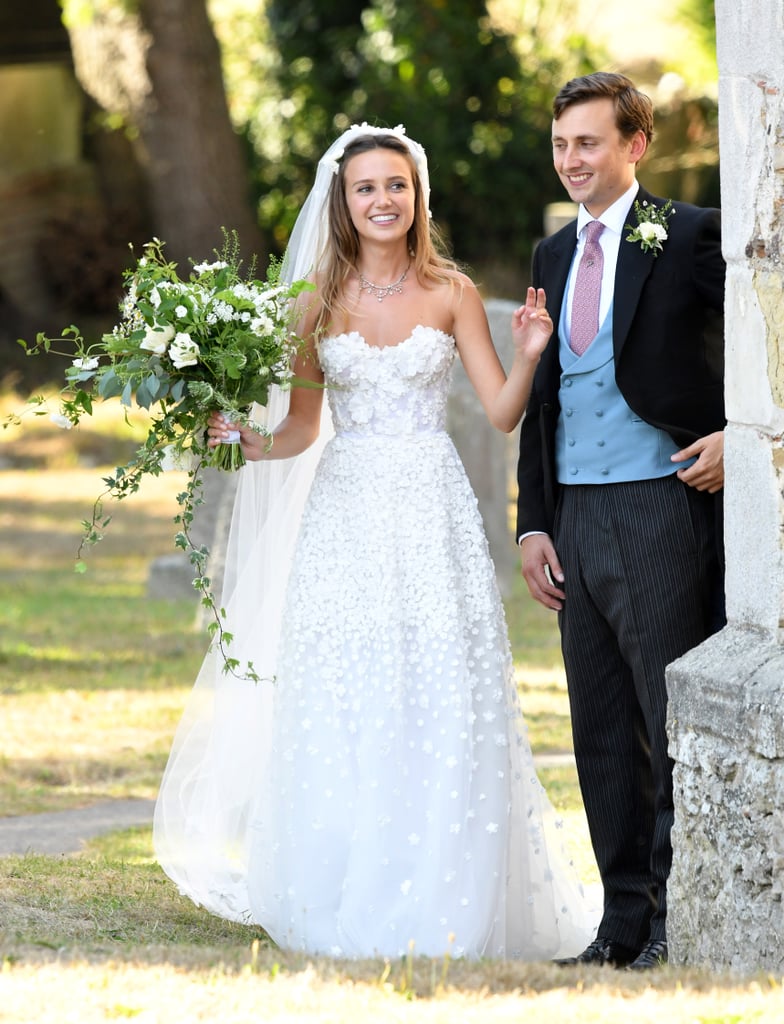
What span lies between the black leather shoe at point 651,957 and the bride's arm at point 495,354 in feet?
4.52

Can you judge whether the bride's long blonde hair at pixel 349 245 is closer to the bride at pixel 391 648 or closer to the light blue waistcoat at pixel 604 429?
the bride at pixel 391 648

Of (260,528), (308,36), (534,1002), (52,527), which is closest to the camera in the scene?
(534,1002)

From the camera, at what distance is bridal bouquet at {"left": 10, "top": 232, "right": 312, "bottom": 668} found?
13.4 ft

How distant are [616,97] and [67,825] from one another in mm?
3603

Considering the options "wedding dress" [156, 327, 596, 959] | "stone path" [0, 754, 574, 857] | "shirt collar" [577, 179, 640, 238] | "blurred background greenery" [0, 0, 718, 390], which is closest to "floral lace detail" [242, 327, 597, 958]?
"wedding dress" [156, 327, 596, 959]

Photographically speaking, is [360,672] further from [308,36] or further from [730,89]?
[308,36]

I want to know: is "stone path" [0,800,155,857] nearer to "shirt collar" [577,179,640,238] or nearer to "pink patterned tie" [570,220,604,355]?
"pink patterned tie" [570,220,604,355]

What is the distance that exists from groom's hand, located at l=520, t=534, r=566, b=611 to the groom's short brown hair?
3.56ft

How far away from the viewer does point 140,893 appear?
4.82m

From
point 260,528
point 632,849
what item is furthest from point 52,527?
point 632,849

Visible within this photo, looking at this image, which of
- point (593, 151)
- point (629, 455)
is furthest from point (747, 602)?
point (593, 151)

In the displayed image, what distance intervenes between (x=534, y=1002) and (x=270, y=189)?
17.6 meters

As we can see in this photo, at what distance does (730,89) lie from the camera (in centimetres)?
359

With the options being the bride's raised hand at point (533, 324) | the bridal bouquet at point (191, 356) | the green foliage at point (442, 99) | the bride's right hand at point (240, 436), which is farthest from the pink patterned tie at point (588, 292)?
the green foliage at point (442, 99)
